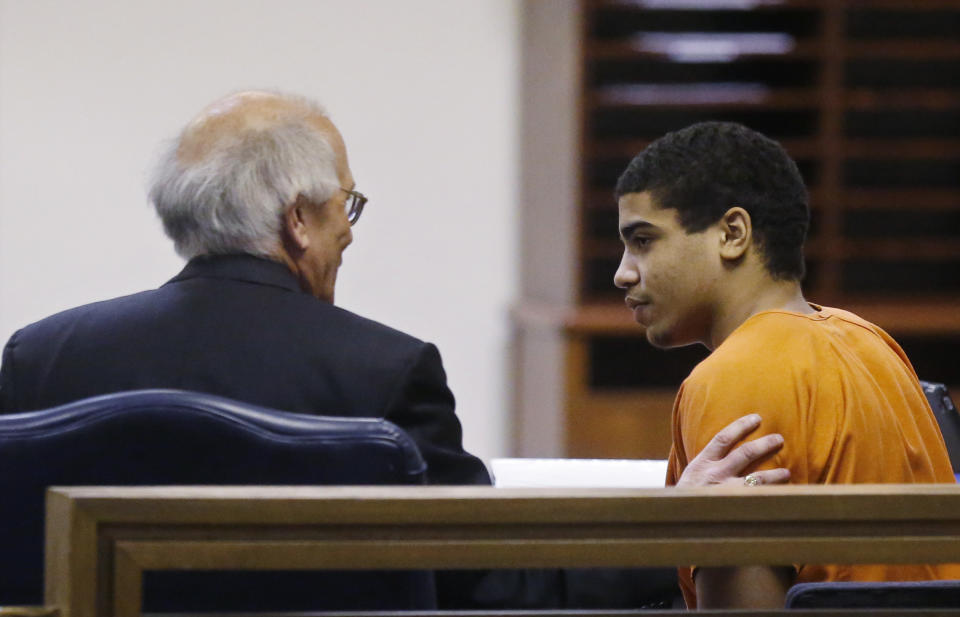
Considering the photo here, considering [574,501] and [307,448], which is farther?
[307,448]

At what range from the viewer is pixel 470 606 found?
1.22 metres

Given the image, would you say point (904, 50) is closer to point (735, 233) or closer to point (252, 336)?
point (735, 233)

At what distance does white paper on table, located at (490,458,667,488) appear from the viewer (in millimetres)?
1582

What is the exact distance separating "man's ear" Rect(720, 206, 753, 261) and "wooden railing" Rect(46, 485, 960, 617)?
636 millimetres

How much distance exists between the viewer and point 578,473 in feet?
5.43

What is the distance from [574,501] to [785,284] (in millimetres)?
718

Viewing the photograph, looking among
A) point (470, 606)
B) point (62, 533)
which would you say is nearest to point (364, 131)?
point (470, 606)

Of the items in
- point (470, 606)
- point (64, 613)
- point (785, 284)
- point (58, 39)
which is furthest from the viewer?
point (58, 39)

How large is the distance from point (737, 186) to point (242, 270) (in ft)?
2.06

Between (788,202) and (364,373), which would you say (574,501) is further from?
(788,202)

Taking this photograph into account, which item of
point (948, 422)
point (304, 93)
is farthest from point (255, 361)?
point (304, 93)

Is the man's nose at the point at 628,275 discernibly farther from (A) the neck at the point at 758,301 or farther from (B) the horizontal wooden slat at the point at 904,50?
(B) the horizontal wooden slat at the point at 904,50

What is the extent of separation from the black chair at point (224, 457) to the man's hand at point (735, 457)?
308mm

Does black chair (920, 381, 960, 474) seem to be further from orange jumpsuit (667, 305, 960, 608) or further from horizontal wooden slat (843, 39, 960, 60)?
horizontal wooden slat (843, 39, 960, 60)
